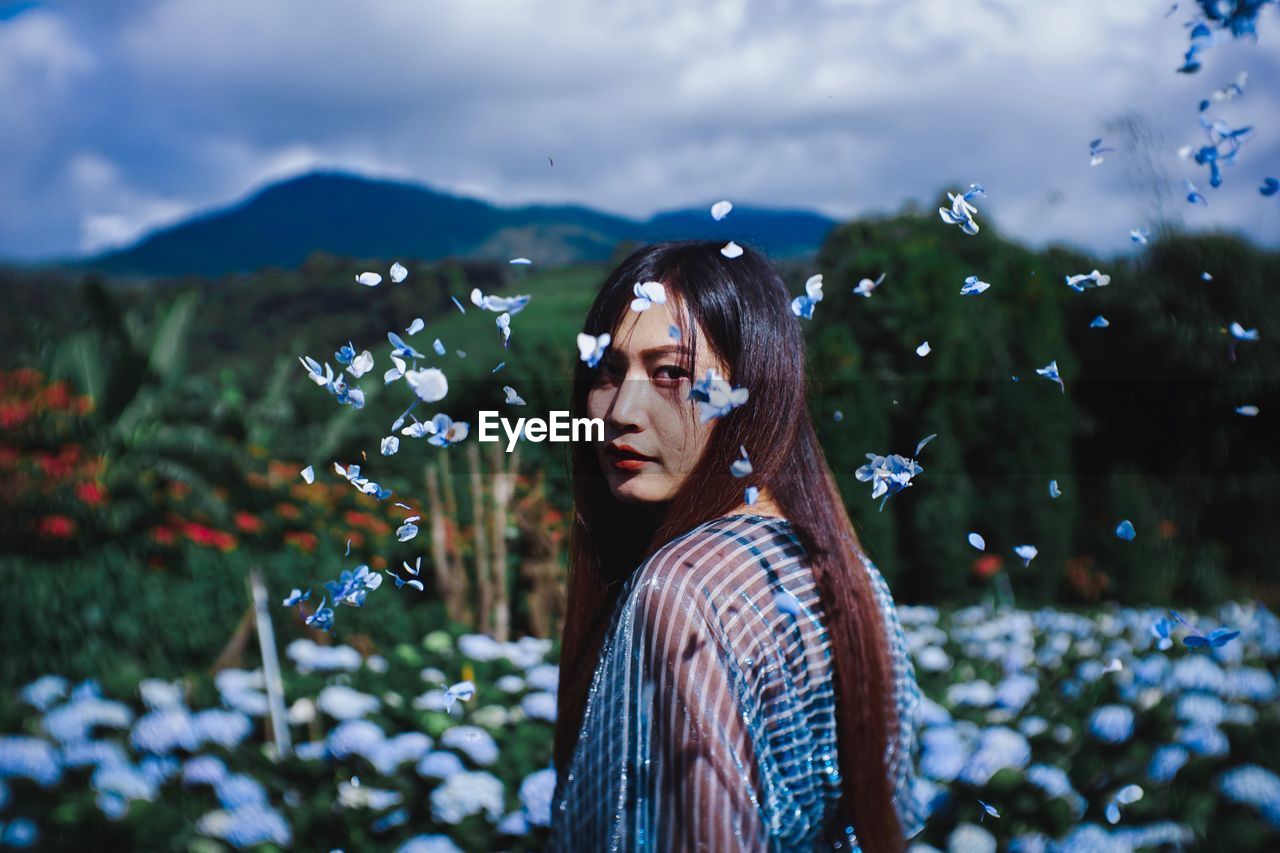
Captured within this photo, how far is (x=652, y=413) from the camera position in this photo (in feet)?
3.82

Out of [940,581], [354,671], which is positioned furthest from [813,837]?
[940,581]

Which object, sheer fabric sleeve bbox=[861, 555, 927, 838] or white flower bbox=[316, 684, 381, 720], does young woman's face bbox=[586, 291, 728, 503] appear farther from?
white flower bbox=[316, 684, 381, 720]

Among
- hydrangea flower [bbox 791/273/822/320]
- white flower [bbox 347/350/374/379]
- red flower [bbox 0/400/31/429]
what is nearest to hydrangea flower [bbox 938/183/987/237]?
hydrangea flower [bbox 791/273/822/320]

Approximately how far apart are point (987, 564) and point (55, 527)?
236 inches

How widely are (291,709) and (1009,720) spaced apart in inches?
99.3

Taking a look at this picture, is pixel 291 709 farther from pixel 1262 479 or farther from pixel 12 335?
pixel 1262 479

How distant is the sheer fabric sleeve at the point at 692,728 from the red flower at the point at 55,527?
4709 millimetres

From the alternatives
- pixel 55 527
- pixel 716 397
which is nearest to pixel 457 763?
pixel 716 397

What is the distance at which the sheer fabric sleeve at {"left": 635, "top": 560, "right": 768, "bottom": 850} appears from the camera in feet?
3.14

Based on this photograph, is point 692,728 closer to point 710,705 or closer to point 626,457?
point 710,705

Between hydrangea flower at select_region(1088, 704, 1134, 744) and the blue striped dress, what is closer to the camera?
the blue striped dress

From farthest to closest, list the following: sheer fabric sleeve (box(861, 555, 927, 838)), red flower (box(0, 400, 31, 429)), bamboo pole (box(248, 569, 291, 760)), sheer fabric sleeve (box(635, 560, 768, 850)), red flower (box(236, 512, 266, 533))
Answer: red flower (box(0, 400, 31, 429)) → red flower (box(236, 512, 266, 533)) → bamboo pole (box(248, 569, 291, 760)) → sheer fabric sleeve (box(861, 555, 927, 838)) → sheer fabric sleeve (box(635, 560, 768, 850))

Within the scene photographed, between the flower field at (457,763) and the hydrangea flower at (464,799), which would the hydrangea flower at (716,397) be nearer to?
the flower field at (457,763)

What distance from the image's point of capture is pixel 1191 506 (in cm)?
807
